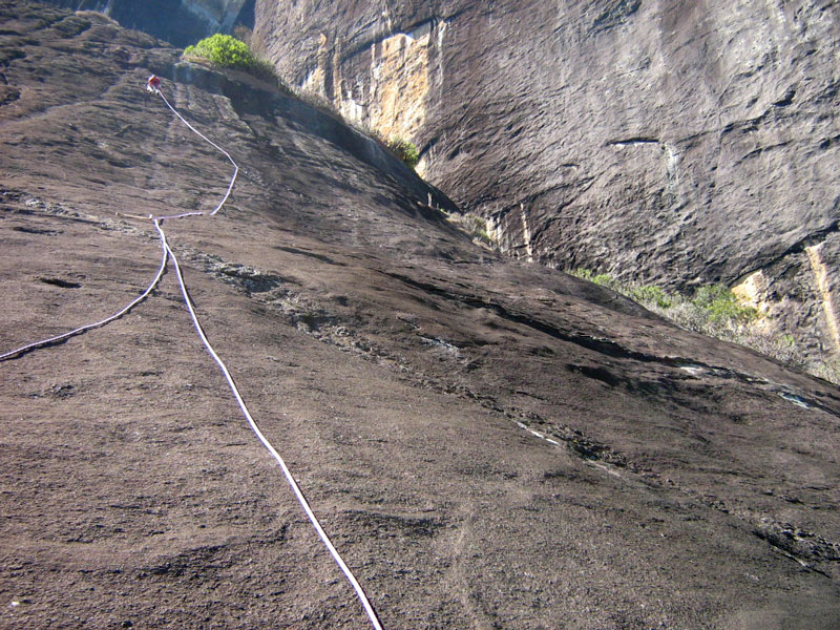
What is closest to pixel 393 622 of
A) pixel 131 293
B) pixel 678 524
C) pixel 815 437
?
pixel 678 524

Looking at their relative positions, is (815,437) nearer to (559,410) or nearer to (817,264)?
(559,410)

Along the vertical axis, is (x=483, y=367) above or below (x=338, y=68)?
below

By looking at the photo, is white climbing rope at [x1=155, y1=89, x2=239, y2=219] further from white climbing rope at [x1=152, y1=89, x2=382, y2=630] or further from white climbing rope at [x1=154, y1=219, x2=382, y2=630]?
white climbing rope at [x1=154, y1=219, x2=382, y2=630]

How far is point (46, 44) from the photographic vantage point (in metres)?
12.4

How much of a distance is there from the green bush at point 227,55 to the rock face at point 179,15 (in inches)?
728

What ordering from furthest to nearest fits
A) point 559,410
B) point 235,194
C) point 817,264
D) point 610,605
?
point 817,264, point 235,194, point 559,410, point 610,605

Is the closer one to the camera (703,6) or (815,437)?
(815,437)

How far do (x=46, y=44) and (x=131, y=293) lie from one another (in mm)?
10747

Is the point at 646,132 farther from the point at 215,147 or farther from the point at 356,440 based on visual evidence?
the point at 356,440

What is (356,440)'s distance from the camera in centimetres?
361

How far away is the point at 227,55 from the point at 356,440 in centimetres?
1390

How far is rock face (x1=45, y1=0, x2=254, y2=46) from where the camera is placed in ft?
96.8

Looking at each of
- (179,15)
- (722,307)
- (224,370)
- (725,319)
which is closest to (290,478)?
(224,370)

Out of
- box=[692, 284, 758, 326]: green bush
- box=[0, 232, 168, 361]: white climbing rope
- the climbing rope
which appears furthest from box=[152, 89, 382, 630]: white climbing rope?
box=[692, 284, 758, 326]: green bush
